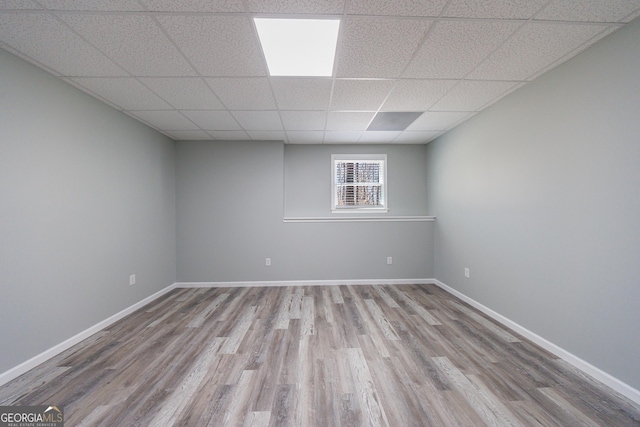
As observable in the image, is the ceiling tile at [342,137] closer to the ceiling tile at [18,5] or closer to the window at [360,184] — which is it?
the window at [360,184]

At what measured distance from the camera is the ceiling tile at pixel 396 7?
1.39 metres

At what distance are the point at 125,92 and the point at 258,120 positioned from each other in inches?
52.6

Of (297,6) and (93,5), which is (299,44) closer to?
(297,6)

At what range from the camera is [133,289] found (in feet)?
9.81

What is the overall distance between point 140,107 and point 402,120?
314cm

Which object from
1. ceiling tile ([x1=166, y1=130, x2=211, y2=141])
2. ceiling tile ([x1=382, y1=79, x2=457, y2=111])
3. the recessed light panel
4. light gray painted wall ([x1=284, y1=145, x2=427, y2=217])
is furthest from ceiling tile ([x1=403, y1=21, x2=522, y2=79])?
ceiling tile ([x1=166, y1=130, x2=211, y2=141])

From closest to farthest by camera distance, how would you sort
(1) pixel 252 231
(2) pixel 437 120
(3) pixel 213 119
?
1. (3) pixel 213 119
2. (2) pixel 437 120
3. (1) pixel 252 231

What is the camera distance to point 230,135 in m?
3.70

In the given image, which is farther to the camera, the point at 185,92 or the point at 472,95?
the point at 472,95

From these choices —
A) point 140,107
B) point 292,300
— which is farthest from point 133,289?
point 140,107

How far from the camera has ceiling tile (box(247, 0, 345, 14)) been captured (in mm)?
1402

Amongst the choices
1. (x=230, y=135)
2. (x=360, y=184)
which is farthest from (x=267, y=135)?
(x=360, y=184)

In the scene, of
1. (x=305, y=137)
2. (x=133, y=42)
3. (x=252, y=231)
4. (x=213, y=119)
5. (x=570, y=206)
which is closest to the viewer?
(x=133, y=42)

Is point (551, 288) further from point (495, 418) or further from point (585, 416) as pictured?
point (495, 418)
